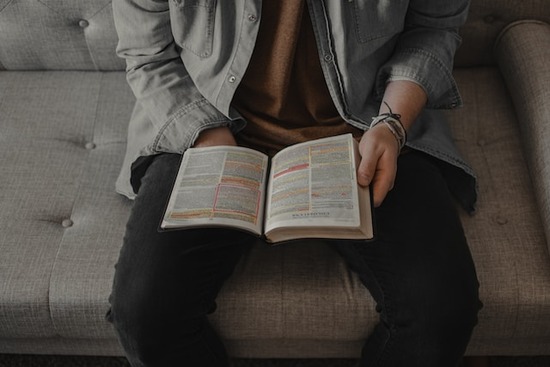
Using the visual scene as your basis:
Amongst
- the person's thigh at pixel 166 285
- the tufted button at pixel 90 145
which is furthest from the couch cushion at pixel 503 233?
the tufted button at pixel 90 145

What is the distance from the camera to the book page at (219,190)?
93 centimetres

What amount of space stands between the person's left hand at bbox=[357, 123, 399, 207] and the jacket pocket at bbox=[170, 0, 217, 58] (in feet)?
1.11

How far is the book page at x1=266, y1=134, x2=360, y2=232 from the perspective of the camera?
35.4 inches

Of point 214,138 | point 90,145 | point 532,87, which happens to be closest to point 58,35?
point 90,145

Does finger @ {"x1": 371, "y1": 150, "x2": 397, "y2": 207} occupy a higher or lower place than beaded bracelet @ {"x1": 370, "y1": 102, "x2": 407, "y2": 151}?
lower

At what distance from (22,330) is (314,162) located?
613 mm

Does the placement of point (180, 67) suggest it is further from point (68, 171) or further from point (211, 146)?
point (68, 171)

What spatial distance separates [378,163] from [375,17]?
271 millimetres

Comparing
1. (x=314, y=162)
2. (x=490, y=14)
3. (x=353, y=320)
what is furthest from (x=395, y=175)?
(x=490, y=14)

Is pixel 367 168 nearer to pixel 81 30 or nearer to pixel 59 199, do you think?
pixel 59 199

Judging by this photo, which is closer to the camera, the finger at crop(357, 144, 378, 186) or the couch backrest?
the finger at crop(357, 144, 378, 186)

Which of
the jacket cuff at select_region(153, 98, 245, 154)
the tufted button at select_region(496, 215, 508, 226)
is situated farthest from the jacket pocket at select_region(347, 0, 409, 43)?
the tufted button at select_region(496, 215, 508, 226)

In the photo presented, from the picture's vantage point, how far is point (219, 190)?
3.17ft

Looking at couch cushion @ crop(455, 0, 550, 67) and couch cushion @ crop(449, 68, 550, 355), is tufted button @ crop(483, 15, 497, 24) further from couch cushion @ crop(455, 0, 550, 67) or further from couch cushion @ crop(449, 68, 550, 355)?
couch cushion @ crop(449, 68, 550, 355)
